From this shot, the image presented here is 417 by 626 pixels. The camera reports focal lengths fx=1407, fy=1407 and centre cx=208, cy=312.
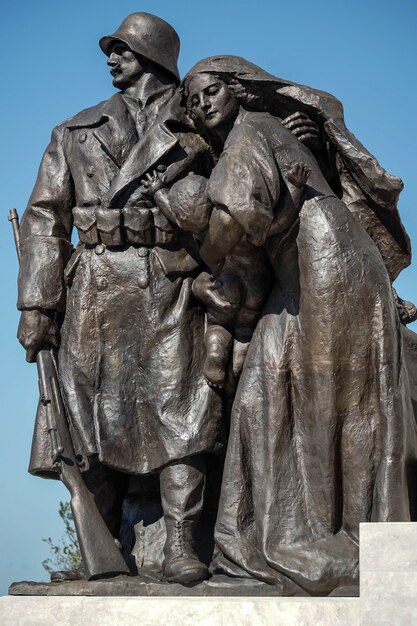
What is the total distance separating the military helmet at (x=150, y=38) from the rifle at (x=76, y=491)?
2.14m

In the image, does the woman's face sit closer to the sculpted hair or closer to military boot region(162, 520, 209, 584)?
the sculpted hair

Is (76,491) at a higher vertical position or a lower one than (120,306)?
lower

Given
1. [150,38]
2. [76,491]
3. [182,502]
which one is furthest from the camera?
[150,38]

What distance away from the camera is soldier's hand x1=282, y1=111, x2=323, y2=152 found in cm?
920

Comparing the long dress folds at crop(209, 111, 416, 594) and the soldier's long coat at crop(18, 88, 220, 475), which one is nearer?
the long dress folds at crop(209, 111, 416, 594)

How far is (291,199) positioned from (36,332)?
2.02m

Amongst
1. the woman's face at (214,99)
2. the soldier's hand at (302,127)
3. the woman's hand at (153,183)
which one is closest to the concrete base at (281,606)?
the woman's hand at (153,183)

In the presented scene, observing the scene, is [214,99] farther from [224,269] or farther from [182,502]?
[182,502]

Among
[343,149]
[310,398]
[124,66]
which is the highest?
[124,66]

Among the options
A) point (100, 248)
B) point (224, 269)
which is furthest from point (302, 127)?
point (100, 248)

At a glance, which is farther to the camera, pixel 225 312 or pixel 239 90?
pixel 239 90

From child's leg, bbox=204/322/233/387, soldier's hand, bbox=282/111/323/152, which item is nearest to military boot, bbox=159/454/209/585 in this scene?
child's leg, bbox=204/322/233/387

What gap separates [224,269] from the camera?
8.98 meters

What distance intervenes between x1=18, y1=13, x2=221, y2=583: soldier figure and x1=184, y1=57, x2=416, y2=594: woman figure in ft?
1.38
